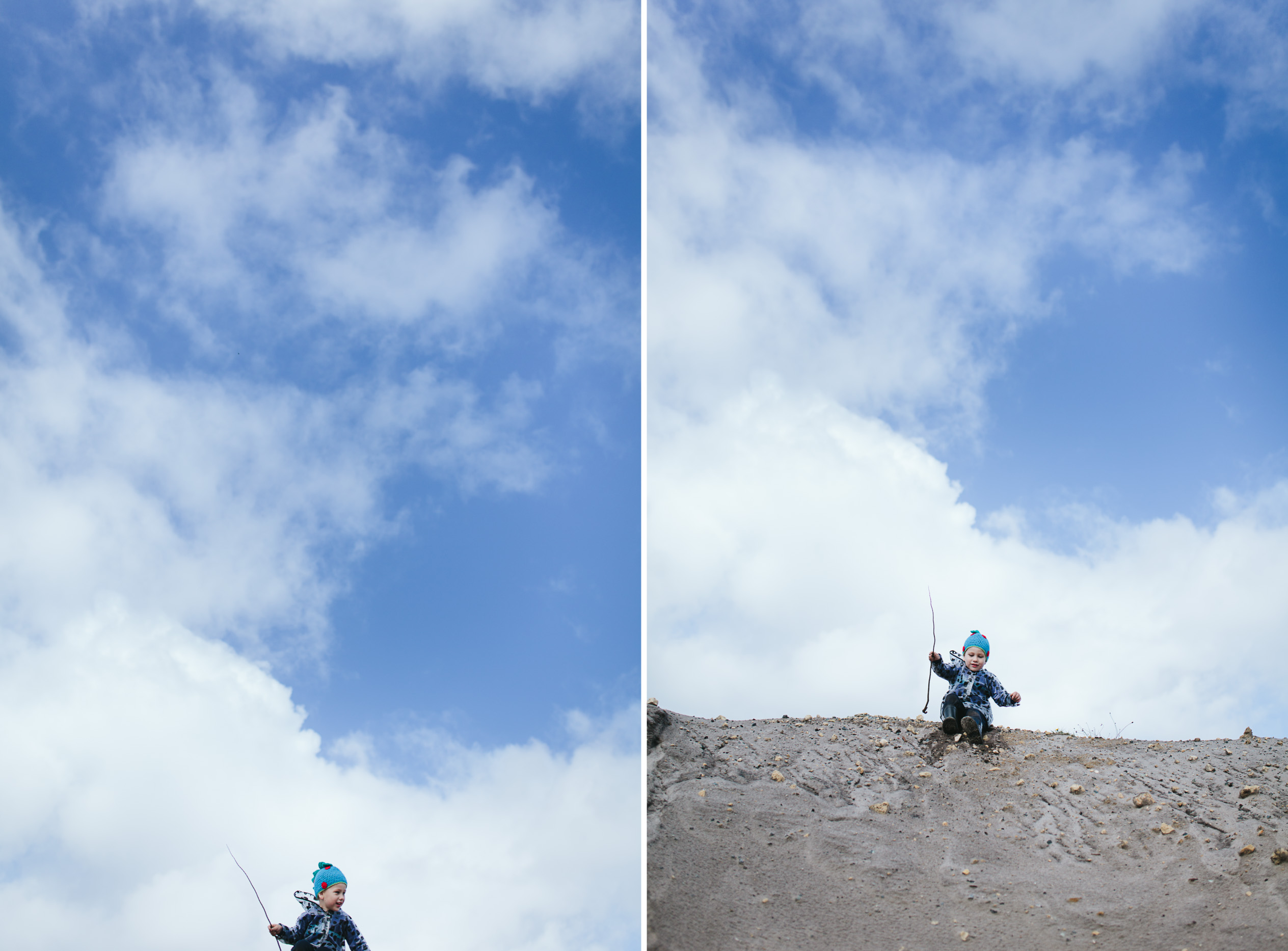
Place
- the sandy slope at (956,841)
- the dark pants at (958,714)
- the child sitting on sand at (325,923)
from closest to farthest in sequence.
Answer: the sandy slope at (956,841)
the child sitting on sand at (325,923)
the dark pants at (958,714)

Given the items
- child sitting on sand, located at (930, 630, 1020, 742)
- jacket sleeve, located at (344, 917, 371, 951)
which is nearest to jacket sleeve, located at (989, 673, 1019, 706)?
child sitting on sand, located at (930, 630, 1020, 742)

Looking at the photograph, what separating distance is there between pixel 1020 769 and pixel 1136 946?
209 cm

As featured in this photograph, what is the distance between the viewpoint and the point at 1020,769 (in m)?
6.75

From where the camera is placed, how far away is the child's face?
18.9ft

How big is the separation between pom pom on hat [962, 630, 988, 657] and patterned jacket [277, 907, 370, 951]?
212 inches

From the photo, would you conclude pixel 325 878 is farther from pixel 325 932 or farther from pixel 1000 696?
pixel 1000 696

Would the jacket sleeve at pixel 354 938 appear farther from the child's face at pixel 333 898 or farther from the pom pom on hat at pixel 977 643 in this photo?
the pom pom on hat at pixel 977 643

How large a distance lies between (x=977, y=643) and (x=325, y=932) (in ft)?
18.5

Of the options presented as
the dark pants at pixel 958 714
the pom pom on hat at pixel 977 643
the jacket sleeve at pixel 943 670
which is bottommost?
the dark pants at pixel 958 714

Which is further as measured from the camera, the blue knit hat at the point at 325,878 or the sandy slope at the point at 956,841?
the blue knit hat at the point at 325,878

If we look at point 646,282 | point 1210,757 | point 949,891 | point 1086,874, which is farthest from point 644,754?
point 1210,757

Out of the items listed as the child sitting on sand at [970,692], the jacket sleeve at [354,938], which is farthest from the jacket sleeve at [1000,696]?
the jacket sleeve at [354,938]

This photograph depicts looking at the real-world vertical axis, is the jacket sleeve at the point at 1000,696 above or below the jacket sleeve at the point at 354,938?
above

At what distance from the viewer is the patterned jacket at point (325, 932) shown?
5578 mm
